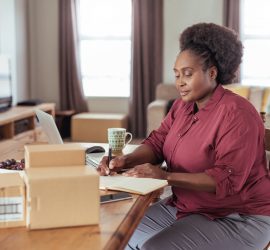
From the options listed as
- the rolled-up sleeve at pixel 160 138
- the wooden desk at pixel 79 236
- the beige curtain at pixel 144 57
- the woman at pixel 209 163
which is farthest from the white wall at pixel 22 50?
the wooden desk at pixel 79 236

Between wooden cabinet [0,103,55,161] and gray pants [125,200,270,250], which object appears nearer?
gray pants [125,200,270,250]

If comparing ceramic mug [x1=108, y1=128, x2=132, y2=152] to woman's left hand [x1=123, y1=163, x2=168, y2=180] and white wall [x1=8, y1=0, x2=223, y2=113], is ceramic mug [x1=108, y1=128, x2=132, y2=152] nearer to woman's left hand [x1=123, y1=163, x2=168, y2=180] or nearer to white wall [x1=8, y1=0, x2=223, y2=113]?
woman's left hand [x1=123, y1=163, x2=168, y2=180]

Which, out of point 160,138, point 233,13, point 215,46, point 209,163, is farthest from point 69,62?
point 209,163

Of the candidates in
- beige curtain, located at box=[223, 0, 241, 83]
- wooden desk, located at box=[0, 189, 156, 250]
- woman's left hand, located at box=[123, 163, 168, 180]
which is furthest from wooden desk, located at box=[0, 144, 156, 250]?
beige curtain, located at box=[223, 0, 241, 83]

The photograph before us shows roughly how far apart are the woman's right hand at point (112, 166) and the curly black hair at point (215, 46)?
1.60ft

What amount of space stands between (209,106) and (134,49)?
427cm

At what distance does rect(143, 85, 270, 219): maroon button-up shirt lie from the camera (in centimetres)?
157

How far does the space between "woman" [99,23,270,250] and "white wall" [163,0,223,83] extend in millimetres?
4082

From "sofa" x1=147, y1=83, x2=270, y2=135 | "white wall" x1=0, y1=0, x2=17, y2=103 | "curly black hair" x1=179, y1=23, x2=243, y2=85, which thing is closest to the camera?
"curly black hair" x1=179, y1=23, x2=243, y2=85

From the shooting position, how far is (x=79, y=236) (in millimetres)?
1089

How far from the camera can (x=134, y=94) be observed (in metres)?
6.01

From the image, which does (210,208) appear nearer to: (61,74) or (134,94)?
(134,94)

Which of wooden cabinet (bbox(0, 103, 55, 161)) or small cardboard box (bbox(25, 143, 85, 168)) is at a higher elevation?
small cardboard box (bbox(25, 143, 85, 168))

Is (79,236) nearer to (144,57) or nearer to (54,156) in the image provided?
(54,156)
